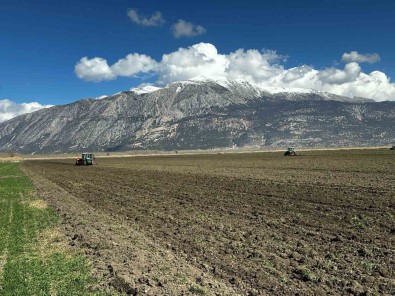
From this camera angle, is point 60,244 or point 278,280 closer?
point 278,280

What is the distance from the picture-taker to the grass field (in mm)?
10992

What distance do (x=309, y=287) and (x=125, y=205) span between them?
16.7 m

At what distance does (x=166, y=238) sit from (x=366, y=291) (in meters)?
8.18

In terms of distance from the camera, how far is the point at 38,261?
13406 mm

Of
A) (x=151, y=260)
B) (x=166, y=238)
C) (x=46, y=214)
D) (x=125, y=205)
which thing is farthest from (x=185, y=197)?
(x=151, y=260)

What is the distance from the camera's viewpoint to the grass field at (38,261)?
433 inches

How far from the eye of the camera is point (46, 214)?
22.8 meters

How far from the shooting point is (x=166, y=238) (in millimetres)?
16250

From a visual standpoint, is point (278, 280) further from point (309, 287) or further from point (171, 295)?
point (171, 295)

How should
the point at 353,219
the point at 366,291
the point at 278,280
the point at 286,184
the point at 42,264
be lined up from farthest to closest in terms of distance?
1. the point at 286,184
2. the point at 353,219
3. the point at 42,264
4. the point at 278,280
5. the point at 366,291

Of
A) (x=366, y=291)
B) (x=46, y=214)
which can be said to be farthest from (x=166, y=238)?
(x=46, y=214)

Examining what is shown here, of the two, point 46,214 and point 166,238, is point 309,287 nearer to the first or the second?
point 166,238

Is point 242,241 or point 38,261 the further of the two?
point 242,241

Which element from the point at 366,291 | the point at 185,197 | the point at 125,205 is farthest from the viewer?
the point at 185,197
